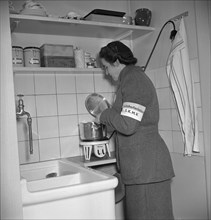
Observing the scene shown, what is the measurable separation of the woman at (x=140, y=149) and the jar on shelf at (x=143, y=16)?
1.75ft

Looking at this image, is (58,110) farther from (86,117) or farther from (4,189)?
(4,189)

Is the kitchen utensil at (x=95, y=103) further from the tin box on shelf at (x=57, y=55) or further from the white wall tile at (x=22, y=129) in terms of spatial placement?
the white wall tile at (x=22, y=129)

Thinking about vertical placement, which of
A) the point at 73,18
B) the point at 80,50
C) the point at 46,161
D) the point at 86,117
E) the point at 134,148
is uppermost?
the point at 73,18

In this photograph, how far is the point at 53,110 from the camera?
1.87 metres

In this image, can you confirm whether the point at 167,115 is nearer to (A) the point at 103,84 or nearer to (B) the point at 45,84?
(A) the point at 103,84

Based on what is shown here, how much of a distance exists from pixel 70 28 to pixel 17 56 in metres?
0.37

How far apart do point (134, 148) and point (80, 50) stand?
75cm

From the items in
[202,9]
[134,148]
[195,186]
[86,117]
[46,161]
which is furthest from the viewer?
[86,117]

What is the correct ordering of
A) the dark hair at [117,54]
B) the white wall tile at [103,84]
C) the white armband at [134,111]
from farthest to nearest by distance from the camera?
1. the white wall tile at [103,84]
2. the dark hair at [117,54]
3. the white armband at [134,111]

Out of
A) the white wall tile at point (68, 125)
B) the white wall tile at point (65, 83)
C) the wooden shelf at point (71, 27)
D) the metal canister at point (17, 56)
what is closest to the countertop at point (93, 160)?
the white wall tile at point (68, 125)

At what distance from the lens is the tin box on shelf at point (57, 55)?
1701mm

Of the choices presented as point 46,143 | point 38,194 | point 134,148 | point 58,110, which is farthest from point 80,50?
point 38,194

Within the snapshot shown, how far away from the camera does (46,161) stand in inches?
70.3

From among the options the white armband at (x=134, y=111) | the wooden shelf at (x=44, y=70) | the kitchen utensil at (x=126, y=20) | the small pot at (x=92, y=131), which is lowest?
the small pot at (x=92, y=131)
